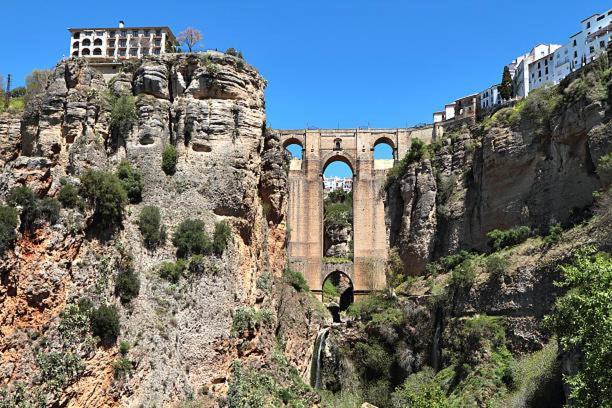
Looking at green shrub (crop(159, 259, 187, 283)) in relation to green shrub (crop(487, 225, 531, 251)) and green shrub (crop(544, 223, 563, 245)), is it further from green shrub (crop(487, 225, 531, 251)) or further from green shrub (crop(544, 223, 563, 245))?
green shrub (crop(487, 225, 531, 251))

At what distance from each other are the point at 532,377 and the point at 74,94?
23.6 metres

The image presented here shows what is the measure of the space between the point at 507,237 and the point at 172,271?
2269cm

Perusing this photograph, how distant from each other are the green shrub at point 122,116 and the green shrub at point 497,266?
2042cm

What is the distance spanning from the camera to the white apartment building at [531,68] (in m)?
69.4

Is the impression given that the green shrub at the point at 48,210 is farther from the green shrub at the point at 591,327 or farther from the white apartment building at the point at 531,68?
the white apartment building at the point at 531,68

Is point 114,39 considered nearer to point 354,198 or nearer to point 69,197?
point 354,198

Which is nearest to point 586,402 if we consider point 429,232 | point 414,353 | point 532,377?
point 532,377

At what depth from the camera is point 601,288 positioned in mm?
22719

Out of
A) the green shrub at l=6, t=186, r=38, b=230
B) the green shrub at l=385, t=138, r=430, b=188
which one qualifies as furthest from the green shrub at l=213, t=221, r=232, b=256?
the green shrub at l=385, t=138, r=430, b=188

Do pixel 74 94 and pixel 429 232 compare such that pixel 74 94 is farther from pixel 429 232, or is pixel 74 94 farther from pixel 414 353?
pixel 429 232

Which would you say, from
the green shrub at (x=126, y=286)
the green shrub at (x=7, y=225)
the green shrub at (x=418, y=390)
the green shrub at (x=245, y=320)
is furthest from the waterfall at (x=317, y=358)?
the green shrub at (x=7, y=225)

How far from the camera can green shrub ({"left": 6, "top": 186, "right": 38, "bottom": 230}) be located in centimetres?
2547

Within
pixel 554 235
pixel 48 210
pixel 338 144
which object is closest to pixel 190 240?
pixel 48 210

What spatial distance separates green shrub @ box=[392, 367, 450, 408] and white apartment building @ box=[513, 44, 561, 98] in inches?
1425
